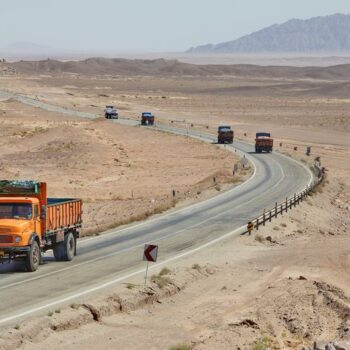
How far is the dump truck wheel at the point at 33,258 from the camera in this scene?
112 feet

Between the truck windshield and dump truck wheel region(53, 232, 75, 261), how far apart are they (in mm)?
3926

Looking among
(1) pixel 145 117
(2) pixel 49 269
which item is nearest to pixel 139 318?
(2) pixel 49 269

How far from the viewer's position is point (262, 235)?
50500mm

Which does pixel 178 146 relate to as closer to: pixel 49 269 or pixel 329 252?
pixel 329 252

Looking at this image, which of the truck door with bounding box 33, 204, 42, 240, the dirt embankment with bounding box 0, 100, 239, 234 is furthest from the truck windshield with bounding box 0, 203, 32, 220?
the dirt embankment with bounding box 0, 100, 239, 234

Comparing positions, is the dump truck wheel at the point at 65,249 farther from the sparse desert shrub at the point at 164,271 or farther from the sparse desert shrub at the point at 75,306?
the sparse desert shrub at the point at 75,306

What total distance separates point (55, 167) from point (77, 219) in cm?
5256

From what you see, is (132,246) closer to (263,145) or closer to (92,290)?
(92,290)

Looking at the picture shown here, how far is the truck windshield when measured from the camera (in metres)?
34.1

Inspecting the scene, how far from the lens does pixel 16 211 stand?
34219 mm

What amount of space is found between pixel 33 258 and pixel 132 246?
34.3ft

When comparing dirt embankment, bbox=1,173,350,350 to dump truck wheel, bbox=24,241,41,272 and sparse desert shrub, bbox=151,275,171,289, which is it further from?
dump truck wheel, bbox=24,241,41,272

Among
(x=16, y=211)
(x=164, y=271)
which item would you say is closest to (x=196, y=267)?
(x=164, y=271)

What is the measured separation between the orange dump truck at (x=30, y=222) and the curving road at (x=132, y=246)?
0.88m
